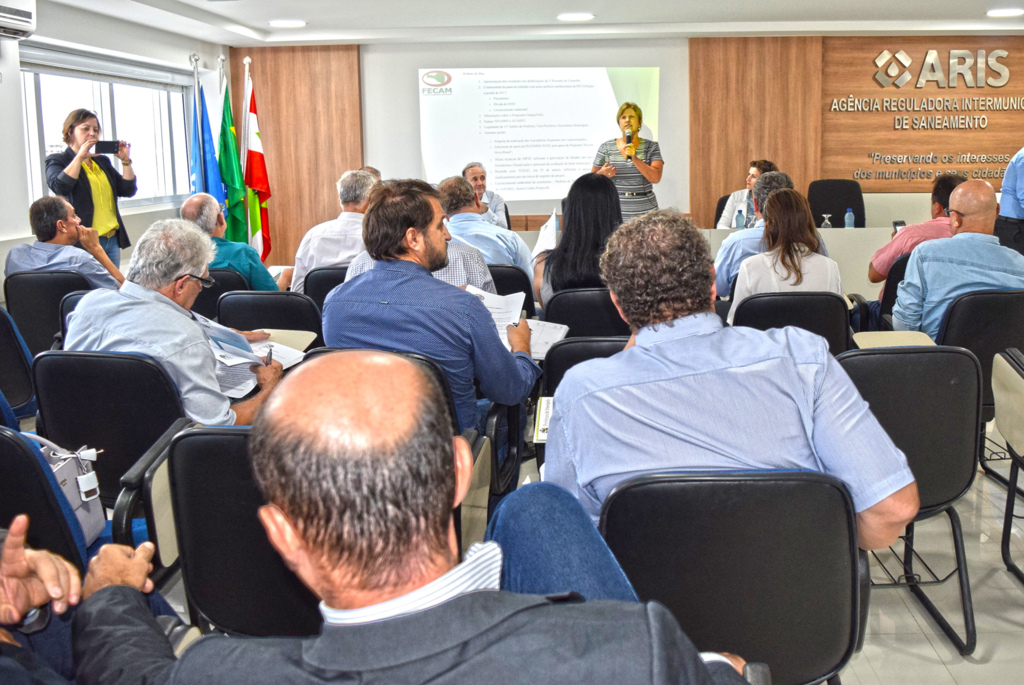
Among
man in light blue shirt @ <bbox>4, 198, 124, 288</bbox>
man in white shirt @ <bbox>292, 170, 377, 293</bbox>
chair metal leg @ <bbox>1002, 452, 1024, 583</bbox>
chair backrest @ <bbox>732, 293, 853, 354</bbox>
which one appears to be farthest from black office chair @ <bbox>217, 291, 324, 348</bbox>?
chair metal leg @ <bbox>1002, 452, 1024, 583</bbox>

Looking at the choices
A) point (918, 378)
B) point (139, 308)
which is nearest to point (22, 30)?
point (139, 308)

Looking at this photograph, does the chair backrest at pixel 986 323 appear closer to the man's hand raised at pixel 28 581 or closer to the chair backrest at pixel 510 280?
the chair backrest at pixel 510 280

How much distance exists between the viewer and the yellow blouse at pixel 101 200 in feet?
20.0

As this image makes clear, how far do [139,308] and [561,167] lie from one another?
6675 millimetres

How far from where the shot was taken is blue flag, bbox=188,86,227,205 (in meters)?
8.05

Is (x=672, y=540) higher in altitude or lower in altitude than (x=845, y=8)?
lower

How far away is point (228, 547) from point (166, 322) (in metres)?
0.97

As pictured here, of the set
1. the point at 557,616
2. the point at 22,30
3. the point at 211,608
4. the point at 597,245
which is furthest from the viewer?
the point at 22,30

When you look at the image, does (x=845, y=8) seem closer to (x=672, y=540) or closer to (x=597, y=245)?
(x=597, y=245)

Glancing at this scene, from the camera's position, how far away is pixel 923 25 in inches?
323

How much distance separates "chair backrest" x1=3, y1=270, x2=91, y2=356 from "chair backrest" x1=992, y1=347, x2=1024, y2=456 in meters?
3.66

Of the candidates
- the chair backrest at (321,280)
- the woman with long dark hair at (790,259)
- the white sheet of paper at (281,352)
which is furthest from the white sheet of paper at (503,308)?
the chair backrest at (321,280)

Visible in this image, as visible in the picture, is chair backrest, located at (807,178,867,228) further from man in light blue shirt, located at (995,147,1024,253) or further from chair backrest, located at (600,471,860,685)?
chair backrest, located at (600,471,860,685)

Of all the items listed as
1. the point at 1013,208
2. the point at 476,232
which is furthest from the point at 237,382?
the point at 1013,208
